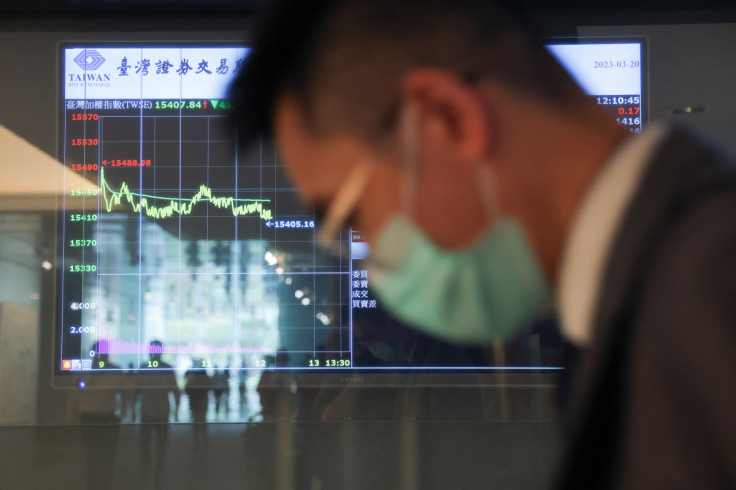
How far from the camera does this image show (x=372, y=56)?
611mm

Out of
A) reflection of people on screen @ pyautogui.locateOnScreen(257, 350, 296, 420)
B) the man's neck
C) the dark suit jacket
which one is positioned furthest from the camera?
reflection of people on screen @ pyautogui.locateOnScreen(257, 350, 296, 420)

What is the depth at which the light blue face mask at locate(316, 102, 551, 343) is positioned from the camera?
604mm

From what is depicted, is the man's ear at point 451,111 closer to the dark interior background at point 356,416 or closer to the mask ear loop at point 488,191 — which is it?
the mask ear loop at point 488,191

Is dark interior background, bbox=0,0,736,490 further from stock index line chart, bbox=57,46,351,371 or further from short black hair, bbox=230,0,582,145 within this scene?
short black hair, bbox=230,0,582,145

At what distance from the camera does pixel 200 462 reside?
172 cm

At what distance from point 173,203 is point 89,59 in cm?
44

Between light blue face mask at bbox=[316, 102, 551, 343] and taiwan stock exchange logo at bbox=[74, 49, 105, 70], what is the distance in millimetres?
1365

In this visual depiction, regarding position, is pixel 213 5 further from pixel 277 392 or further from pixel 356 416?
pixel 356 416

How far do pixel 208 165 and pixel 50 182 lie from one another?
42 cm

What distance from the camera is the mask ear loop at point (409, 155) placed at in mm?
604

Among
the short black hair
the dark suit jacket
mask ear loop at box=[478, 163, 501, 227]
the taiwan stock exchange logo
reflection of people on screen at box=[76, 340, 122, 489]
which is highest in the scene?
the taiwan stock exchange logo

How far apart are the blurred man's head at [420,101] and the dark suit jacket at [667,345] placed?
0.13m

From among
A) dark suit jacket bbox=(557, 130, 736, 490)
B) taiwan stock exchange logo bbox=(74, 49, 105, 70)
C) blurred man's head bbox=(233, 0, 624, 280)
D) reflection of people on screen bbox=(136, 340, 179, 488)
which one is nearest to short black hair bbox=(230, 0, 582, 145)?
blurred man's head bbox=(233, 0, 624, 280)

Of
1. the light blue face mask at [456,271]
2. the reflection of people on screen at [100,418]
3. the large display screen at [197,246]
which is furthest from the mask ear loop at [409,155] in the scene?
the reflection of people on screen at [100,418]
